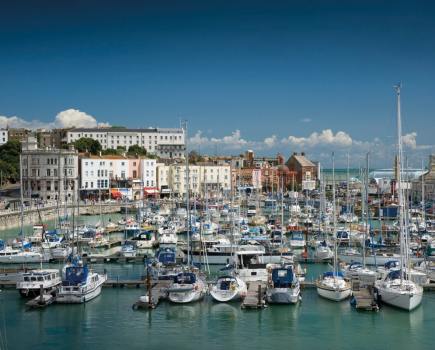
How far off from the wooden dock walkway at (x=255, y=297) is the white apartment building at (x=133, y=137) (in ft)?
321

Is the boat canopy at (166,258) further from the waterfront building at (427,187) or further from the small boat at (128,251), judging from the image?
the waterfront building at (427,187)

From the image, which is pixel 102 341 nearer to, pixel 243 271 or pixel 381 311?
pixel 243 271

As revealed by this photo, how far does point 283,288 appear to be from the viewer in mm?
28281

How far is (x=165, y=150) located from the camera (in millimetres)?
124938

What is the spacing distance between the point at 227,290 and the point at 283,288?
249 cm

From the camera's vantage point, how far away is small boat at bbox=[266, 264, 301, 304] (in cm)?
2811

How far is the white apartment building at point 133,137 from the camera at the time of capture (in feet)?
421

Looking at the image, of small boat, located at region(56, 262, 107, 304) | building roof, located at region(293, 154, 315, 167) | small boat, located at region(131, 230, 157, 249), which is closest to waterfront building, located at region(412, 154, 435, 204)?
building roof, located at region(293, 154, 315, 167)

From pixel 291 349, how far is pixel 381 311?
19.6 ft

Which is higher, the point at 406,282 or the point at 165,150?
the point at 165,150

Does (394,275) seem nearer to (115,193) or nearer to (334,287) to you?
(334,287)

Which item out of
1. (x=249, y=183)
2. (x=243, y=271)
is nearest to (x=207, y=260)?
(x=243, y=271)

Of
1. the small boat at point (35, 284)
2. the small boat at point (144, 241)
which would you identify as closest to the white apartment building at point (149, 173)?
the small boat at point (144, 241)

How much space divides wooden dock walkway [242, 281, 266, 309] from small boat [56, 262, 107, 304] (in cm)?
711
